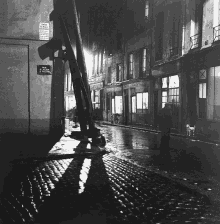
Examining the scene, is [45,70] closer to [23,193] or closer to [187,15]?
[23,193]

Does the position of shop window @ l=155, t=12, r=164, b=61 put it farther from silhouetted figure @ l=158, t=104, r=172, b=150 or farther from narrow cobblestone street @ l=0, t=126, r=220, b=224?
narrow cobblestone street @ l=0, t=126, r=220, b=224

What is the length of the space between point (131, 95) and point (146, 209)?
2385cm

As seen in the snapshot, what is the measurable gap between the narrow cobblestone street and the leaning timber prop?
141 inches

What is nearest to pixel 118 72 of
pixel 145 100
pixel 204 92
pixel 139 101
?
pixel 139 101

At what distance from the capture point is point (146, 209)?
4246 mm

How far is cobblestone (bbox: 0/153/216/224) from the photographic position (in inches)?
156

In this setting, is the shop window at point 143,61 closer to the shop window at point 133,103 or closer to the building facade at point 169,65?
the building facade at point 169,65

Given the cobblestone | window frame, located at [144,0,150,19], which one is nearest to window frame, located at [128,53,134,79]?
window frame, located at [144,0,150,19]

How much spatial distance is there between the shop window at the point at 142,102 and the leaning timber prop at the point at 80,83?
13.4 meters

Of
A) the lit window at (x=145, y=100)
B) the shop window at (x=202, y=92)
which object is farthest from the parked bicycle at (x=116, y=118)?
the shop window at (x=202, y=92)

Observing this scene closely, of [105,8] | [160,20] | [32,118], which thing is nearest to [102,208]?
[32,118]

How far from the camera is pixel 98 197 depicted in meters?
4.83

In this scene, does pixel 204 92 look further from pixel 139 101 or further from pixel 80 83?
pixel 139 101

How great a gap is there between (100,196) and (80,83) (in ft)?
23.7
